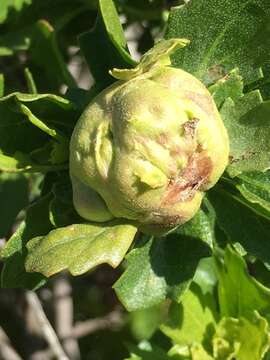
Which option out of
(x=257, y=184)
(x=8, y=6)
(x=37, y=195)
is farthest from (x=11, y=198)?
(x=257, y=184)

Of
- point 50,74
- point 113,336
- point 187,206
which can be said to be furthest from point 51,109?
point 113,336

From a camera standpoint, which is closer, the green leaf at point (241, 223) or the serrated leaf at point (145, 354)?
the green leaf at point (241, 223)

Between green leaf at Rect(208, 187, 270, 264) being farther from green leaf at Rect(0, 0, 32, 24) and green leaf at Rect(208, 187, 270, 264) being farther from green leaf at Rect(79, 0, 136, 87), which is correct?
green leaf at Rect(0, 0, 32, 24)

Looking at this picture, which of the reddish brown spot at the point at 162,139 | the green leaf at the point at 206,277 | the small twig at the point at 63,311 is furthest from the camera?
the small twig at the point at 63,311

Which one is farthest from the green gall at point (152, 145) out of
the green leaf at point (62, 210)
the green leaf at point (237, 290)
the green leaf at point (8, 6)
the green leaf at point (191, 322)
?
the green leaf at point (8, 6)

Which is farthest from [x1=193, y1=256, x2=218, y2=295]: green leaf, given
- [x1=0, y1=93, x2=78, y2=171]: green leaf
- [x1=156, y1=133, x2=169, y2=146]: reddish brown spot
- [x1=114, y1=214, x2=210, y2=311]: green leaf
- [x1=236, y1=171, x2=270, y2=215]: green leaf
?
[x1=156, y1=133, x2=169, y2=146]: reddish brown spot

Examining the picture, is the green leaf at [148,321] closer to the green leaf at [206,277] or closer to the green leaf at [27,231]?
the green leaf at [206,277]

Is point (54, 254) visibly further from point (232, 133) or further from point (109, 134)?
point (232, 133)
